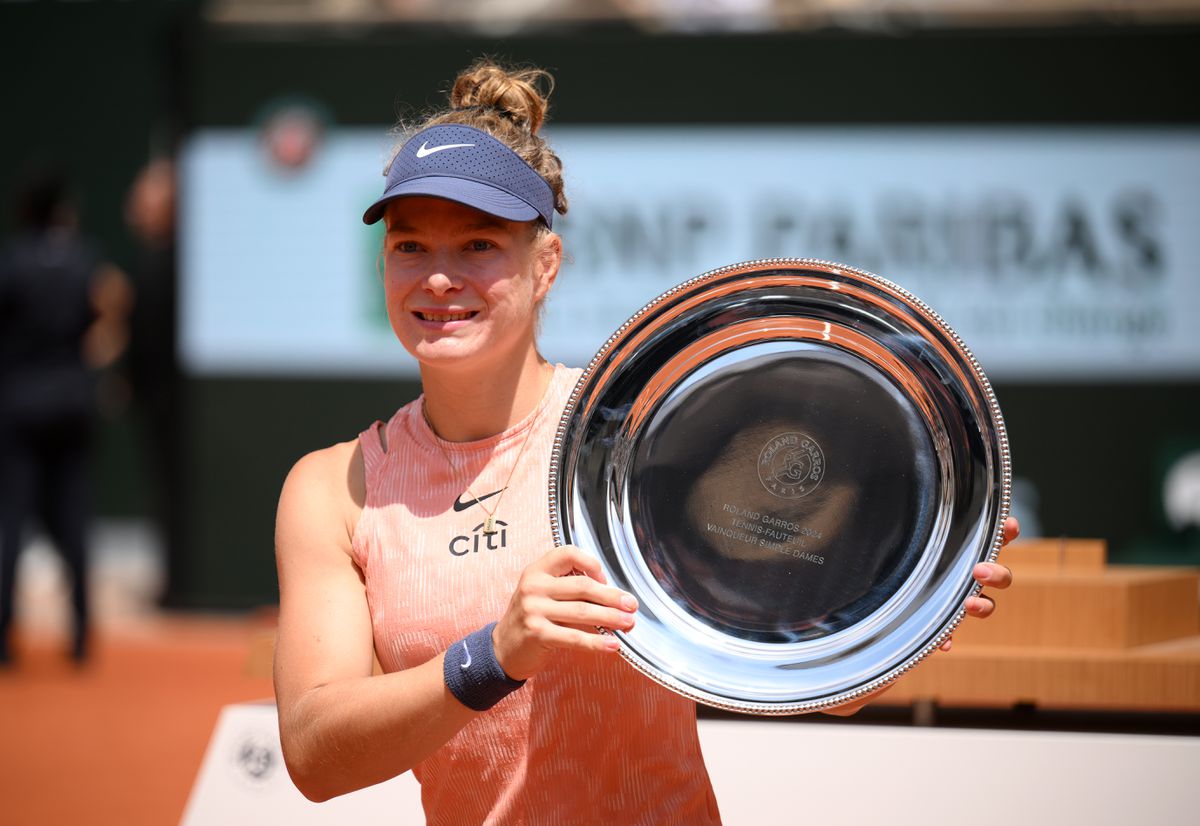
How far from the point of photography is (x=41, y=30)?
10508 mm

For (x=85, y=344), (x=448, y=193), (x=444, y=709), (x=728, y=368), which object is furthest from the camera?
(x=85, y=344)

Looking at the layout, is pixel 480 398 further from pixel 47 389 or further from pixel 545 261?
pixel 47 389

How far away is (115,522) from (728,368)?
30.7 ft

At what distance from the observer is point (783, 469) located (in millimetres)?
1731

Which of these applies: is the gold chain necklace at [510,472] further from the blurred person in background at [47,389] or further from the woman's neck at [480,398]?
the blurred person in background at [47,389]

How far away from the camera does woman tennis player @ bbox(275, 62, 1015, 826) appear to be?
1.69 meters

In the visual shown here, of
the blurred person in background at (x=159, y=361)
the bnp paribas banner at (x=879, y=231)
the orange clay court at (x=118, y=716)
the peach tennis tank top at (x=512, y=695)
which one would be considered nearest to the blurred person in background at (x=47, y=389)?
the orange clay court at (x=118, y=716)

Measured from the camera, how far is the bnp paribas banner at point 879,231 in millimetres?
6320

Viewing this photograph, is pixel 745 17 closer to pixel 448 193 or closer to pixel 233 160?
pixel 233 160

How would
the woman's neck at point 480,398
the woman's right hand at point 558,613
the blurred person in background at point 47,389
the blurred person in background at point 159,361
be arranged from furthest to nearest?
the blurred person in background at point 159,361, the blurred person in background at point 47,389, the woman's neck at point 480,398, the woman's right hand at point 558,613

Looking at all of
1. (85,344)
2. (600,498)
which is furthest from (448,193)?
(85,344)

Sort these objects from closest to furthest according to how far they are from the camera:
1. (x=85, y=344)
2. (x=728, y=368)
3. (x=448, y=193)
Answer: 1. (x=448, y=193)
2. (x=728, y=368)
3. (x=85, y=344)

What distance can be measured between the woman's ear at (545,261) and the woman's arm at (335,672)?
1.09ft

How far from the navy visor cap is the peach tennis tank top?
34 cm
